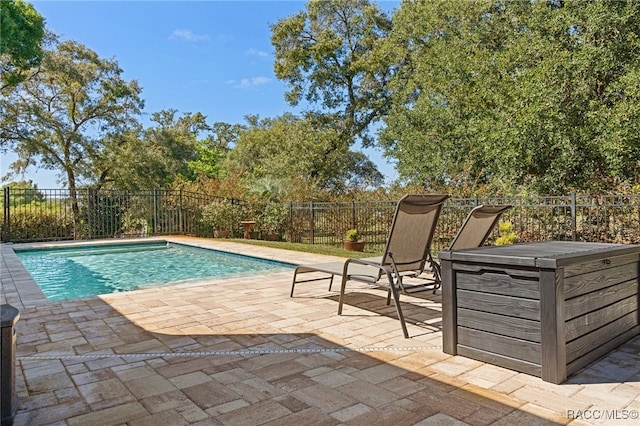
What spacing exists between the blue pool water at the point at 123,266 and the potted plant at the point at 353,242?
8.14ft

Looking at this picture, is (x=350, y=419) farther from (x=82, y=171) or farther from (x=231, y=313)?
(x=82, y=171)

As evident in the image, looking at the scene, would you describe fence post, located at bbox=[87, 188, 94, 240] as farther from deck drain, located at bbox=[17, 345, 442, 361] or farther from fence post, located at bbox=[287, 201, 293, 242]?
deck drain, located at bbox=[17, 345, 442, 361]

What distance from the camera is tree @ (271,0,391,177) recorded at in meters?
19.2

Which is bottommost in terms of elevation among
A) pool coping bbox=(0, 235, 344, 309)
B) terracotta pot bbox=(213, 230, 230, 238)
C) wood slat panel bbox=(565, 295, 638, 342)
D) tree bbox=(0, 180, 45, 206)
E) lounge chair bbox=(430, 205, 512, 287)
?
pool coping bbox=(0, 235, 344, 309)

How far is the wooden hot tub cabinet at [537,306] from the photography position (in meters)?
2.41

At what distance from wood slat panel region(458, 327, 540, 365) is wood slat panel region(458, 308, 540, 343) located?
0.10 ft

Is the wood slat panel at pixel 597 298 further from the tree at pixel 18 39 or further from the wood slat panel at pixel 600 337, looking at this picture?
the tree at pixel 18 39

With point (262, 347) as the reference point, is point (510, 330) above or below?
above

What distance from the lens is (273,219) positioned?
13.5 meters

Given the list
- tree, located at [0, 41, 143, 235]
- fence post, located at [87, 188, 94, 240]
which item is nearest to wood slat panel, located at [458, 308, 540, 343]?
fence post, located at [87, 188, 94, 240]

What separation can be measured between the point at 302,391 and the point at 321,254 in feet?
22.3

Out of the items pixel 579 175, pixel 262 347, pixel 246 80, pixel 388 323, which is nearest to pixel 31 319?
pixel 262 347

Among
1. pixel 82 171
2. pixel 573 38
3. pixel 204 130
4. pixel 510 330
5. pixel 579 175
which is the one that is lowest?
pixel 510 330

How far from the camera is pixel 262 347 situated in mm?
3170
